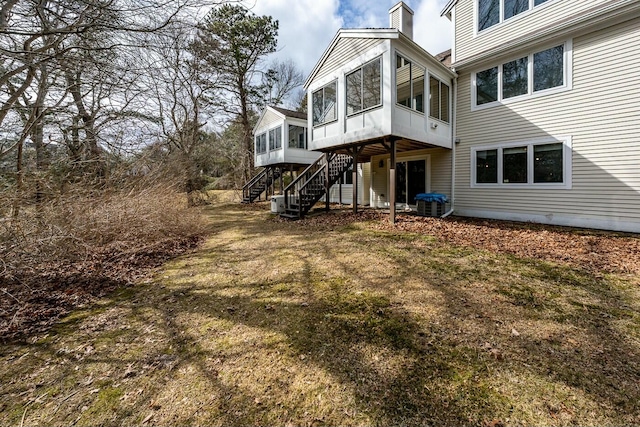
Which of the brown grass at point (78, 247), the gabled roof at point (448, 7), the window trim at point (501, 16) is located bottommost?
the brown grass at point (78, 247)

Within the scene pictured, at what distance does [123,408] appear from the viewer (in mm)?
2008

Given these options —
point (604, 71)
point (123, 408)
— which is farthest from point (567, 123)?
point (123, 408)

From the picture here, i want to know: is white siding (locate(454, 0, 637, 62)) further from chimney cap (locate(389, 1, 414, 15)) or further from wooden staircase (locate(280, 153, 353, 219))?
wooden staircase (locate(280, 153, 353, 219))

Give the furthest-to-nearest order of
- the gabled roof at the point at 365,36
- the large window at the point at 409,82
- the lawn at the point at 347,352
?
the large window at the point at 409,82
the gabled roof at the point at 365,36
the lawn at the point at 347,352

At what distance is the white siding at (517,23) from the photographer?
7.02 m

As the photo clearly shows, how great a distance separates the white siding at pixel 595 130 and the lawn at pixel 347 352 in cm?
381

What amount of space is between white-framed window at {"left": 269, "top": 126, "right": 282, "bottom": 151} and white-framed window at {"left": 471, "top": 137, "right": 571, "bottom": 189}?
10.5m

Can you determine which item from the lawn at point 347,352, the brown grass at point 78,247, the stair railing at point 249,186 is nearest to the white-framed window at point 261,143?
the stair railing at point 249,186

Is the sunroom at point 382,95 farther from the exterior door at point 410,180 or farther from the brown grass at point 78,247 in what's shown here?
the brown grass at point 78,247

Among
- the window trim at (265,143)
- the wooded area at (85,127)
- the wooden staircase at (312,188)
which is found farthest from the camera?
the window trim at (265,143)

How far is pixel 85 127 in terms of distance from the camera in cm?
534

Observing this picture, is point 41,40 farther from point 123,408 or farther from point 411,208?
point 411,208

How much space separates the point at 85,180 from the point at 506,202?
11.3 m

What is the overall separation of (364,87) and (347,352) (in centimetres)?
784
